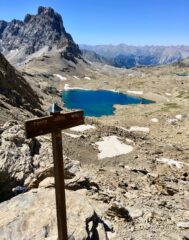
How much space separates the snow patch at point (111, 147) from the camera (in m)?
42.6

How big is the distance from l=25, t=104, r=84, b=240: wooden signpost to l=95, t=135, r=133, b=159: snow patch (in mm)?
28088

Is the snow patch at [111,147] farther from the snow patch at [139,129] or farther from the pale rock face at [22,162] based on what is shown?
the snow patch at [139,129]

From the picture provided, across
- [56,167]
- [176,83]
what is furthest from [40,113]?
[176,83]

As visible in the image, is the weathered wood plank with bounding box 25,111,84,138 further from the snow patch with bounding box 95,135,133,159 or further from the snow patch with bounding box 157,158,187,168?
the snow patch with bounding box 157,158,187,168

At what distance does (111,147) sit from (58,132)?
34.0 meters

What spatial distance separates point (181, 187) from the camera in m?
30.4

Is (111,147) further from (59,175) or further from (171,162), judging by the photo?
(59,175)

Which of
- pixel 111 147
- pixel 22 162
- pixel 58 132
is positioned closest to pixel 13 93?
pixel 111 147

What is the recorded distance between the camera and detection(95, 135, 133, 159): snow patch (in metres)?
42.6

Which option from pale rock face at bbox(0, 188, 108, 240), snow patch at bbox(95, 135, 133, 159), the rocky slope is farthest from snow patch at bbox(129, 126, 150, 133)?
pale rock face at bbox(0, 188, 108, 240)

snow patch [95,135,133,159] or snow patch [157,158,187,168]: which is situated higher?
snow patch [95,135,133,159]

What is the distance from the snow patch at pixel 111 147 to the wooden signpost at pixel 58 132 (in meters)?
28.1

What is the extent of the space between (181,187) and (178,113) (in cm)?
7003

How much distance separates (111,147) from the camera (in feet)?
151
